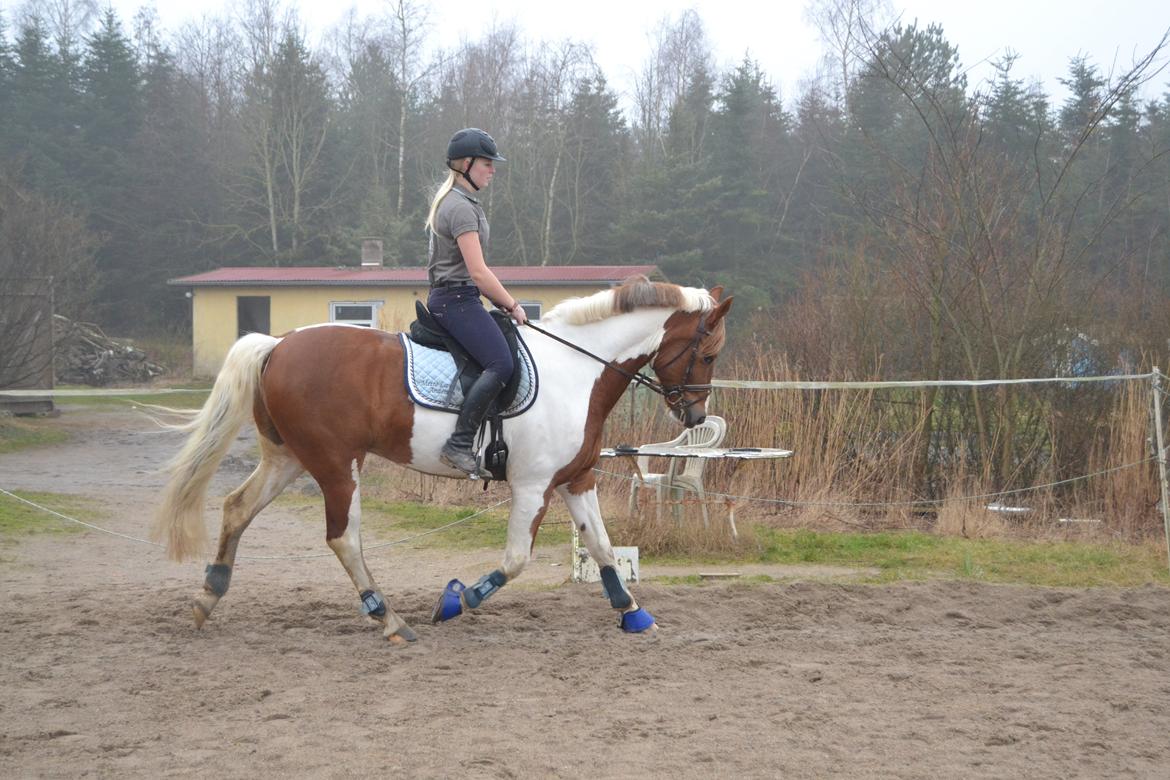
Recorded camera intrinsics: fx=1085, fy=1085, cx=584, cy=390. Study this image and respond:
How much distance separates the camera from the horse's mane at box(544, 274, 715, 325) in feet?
21.0

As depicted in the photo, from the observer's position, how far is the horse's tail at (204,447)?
6.04 m

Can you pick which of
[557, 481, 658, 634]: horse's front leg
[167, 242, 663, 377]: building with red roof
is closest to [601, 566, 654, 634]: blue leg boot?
[557, 481, 658, 634]: horse's front leg

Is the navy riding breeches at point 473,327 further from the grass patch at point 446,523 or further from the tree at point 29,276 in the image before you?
the tree at point 29,276

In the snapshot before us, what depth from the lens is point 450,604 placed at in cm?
625

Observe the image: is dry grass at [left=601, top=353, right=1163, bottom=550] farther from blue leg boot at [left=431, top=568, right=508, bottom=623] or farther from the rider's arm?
the rider's arm

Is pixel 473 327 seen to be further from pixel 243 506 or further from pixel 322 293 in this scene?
pixel 322 293

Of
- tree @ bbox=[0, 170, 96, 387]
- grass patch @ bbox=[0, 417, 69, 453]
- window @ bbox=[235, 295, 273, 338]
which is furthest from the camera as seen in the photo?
window @ bbox=[235, 295, 273, 338]

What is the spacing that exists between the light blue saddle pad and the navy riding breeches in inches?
5.2

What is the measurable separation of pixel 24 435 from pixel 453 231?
1427 cm

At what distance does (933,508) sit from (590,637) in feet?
18.8

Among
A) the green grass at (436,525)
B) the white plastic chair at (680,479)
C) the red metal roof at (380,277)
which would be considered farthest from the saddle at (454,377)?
the red metal roof at (380,277)

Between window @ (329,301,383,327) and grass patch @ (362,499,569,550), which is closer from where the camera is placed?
grass patch @ (362,499,569,550)

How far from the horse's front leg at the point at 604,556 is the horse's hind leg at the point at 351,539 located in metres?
1.13

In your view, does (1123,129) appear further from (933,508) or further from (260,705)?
(260,705)
